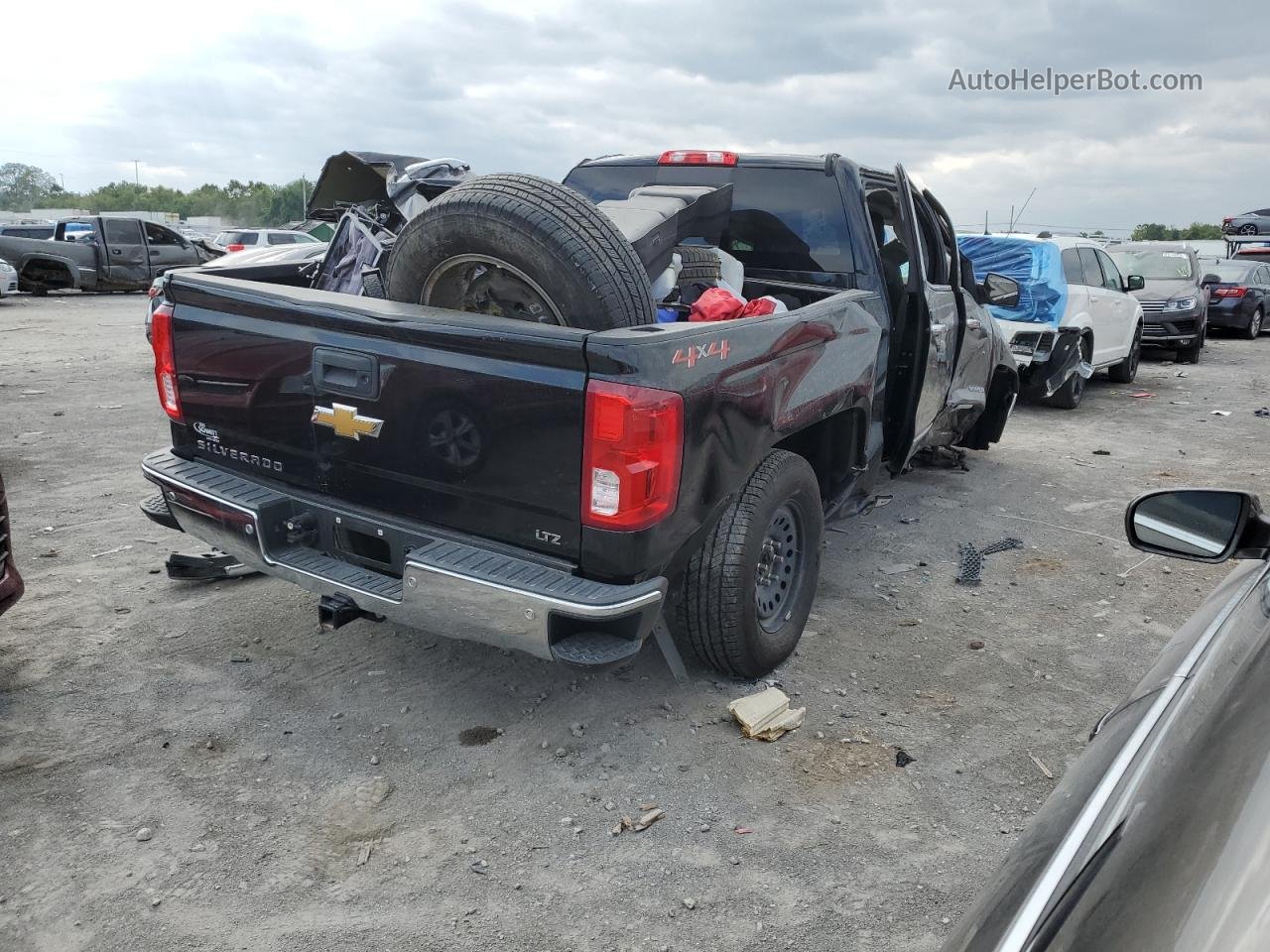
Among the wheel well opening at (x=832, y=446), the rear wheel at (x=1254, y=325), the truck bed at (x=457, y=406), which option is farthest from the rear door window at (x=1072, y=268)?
the rear wheel at (x=1254, y=325)

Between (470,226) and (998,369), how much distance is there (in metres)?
4.73

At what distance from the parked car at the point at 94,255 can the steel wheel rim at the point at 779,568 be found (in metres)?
19.2

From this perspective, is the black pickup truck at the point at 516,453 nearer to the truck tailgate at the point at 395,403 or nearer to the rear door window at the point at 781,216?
the truck tailgate at the point at 395,403

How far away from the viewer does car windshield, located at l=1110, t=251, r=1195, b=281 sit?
48.6 ft

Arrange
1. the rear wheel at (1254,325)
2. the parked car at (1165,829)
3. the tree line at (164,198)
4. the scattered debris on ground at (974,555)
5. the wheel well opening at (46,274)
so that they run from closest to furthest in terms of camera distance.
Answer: the parked car at (1165,829) < the scattered debris on ground at (974,555) < the rear wheel at (1254,325) < the wheel well opening at (46,274) < the tree line at (164,198)

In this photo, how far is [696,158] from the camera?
495cm

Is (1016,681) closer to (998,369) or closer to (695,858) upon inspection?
(695,858)

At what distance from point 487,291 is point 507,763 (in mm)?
1588

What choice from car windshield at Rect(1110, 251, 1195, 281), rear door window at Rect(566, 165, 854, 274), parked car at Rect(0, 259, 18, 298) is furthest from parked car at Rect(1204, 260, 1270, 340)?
parked car at Rect(0, 259, 18, 298)

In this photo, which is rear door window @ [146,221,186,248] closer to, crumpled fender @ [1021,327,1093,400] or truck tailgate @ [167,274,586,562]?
crumpled fender @ [1021,327,1093,400]

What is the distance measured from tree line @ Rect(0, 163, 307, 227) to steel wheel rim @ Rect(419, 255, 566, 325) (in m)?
86.1

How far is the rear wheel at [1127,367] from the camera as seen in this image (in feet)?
39.9

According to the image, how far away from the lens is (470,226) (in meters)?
3.14

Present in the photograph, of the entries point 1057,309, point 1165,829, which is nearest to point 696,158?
point 1165,829
